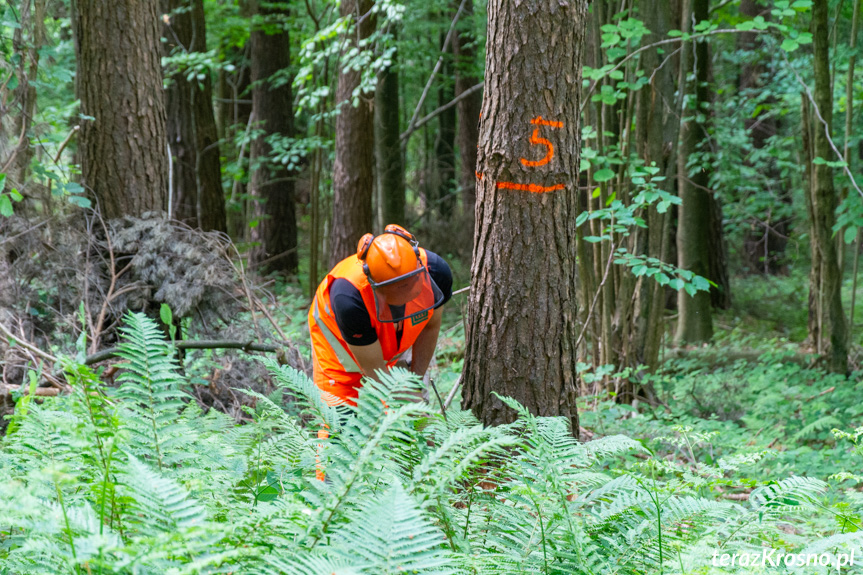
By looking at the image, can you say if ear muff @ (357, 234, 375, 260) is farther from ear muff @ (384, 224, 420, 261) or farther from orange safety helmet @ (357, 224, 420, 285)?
ear muff @ (384, 224, 420, 261)

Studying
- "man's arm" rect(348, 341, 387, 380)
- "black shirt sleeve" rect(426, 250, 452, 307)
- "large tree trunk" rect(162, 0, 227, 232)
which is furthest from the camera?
"large tree trunk" rect(162, 0, 227, 232)

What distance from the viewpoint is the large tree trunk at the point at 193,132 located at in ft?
33.5

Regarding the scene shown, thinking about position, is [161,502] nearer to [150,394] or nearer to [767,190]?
[150,394]

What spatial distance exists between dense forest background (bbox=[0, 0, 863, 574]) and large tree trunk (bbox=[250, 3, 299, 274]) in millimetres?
2482

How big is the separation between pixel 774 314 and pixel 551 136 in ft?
32.5

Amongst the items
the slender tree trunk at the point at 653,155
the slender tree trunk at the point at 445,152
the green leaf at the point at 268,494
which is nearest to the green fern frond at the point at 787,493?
the green leaf at the point at 268,494

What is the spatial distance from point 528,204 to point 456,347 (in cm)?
510

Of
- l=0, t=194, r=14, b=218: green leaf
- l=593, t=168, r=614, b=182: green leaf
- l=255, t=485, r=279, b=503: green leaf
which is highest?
l=593, t=168, r=614, b=182: green leaf

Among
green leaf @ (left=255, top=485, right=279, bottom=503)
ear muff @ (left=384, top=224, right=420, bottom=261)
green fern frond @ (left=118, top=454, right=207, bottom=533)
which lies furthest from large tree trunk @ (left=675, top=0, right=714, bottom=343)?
green fern frond @ (left=118, top=454, right=207, bottom=533)

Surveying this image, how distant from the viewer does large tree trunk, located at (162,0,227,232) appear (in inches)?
402

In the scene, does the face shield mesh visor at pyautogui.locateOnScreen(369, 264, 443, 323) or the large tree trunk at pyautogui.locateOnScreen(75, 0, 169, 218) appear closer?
the face shield mesh visor at pyautogui.locateOnScreen(369, 264, 443, 323)

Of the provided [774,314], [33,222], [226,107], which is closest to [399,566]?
[33,222]

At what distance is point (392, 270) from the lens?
3.55 m

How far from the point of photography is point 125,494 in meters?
1.79
